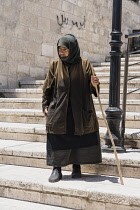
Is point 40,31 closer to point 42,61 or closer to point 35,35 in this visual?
point 35,35

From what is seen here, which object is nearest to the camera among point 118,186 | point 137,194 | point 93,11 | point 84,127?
point 137,194

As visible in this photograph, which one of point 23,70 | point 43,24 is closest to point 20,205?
point 23,70

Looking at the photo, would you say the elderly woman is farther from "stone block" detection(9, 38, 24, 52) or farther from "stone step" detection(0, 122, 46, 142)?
"stone block" detection(9, 38, 24, 52)

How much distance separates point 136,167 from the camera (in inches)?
158

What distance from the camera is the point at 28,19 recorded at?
30.5ft

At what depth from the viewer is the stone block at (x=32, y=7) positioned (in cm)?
923

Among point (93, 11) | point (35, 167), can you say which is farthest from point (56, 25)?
point (35, 167)

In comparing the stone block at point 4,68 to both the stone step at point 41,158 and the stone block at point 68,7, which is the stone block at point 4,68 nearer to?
the stone block at point 68,7

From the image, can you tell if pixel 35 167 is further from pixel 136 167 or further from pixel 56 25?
pixel 56 25

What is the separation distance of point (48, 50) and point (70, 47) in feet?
20.3

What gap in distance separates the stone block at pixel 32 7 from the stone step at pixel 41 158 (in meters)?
4.68

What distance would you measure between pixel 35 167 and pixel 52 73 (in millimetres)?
1284

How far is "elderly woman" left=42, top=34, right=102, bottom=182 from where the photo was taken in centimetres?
391

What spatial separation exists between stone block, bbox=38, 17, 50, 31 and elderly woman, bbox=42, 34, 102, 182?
5.82 meters
